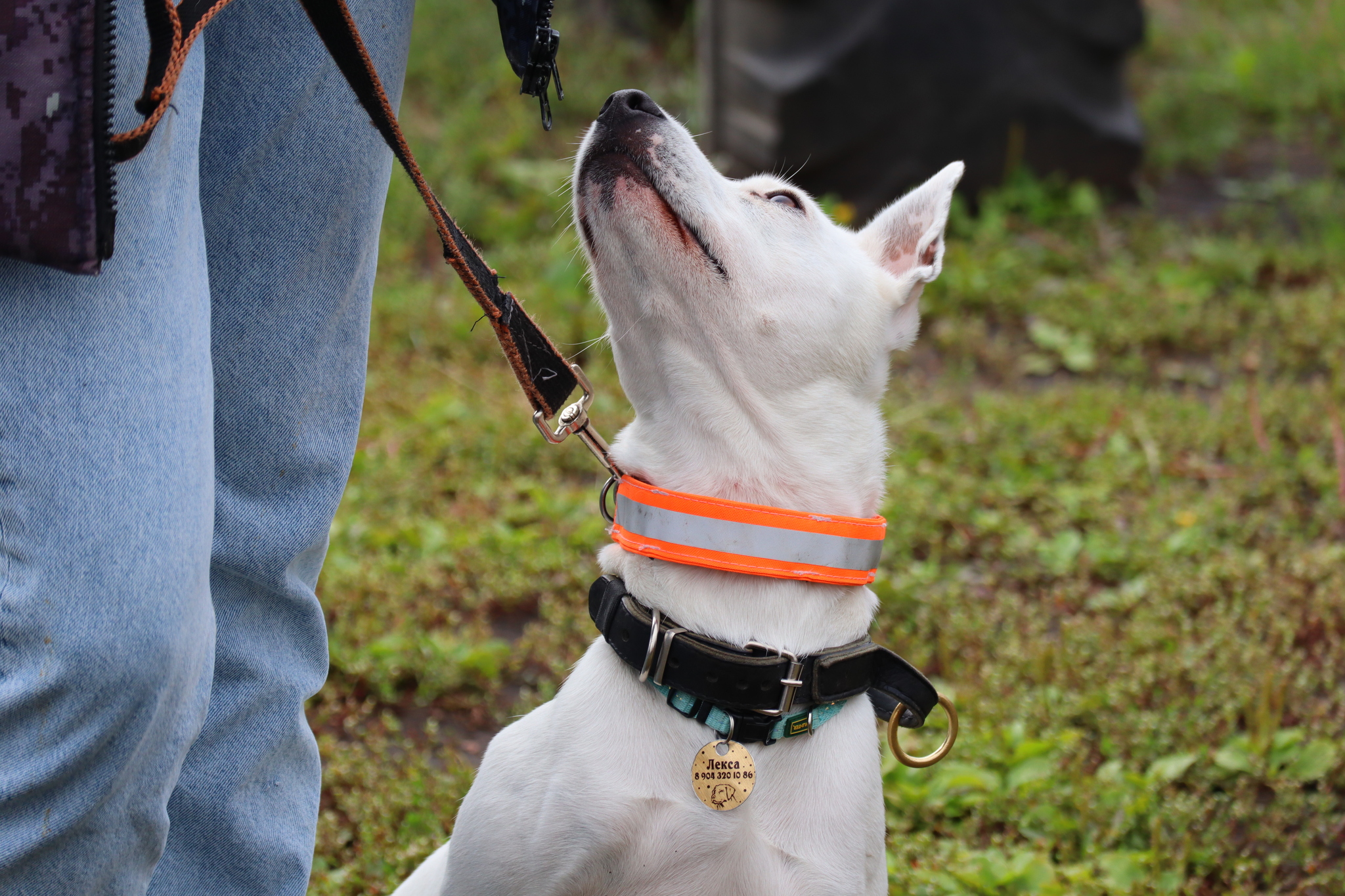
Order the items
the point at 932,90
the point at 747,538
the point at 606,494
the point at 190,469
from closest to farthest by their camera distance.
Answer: the point at 190,469
the point at 747,538
the point at 606,494
the point at 932,90

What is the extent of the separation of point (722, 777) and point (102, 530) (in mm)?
931

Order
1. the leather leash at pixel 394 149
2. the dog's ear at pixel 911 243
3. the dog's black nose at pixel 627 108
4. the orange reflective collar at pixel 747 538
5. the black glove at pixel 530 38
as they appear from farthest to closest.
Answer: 1. the dog's ear at pixel 911 243
2. the dog's black nose at pixel 627 108
3. the orange reflective collar at pixel 747 538
4. the black glove at pixel 530 38
5. the leather leash at pixel 394 149

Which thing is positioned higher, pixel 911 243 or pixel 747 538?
pixel 911 243

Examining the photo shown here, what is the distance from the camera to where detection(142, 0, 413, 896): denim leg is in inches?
72.0

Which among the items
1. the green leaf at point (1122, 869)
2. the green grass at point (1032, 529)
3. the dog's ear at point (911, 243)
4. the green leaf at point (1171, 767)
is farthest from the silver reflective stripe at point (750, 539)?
the green leaf at point (1171, 767)

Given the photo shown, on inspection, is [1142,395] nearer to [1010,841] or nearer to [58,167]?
[1010,841]

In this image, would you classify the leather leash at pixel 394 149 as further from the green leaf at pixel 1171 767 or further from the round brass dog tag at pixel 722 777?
the green leaf at pixel 1171 767

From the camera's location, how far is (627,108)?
6.61 ft

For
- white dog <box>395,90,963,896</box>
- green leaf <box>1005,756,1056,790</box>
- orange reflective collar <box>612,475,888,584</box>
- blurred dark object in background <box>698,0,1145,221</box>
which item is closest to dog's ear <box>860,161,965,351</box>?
white dog <box>395,90,963,896</box>

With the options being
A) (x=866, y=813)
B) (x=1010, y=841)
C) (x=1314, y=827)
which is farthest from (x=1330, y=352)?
(x=866, y=813)

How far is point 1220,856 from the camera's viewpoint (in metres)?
2.60

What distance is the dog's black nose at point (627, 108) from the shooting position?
200 cm

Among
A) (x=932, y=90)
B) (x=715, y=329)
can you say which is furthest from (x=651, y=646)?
(x=932, y=90)

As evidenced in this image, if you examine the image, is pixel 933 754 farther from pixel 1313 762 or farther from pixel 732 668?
pixel 1313 762
